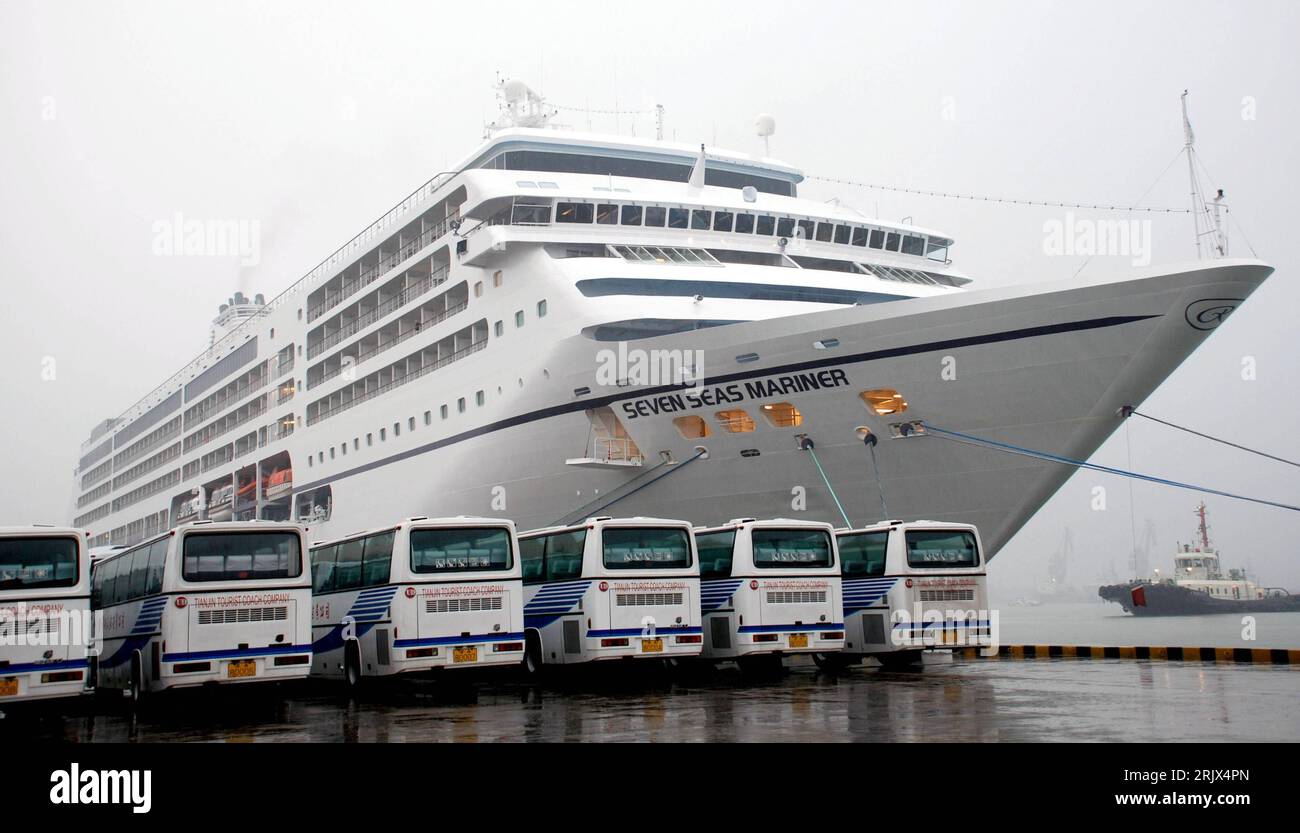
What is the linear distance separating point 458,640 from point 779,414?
8255mm

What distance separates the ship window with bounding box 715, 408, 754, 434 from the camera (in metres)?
20.9

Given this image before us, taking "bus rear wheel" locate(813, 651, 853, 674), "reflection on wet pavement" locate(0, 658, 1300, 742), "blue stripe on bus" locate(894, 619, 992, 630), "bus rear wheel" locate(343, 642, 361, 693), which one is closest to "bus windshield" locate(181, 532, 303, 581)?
"reflection on wet pavement" locate(0, 658, 1300, 742)

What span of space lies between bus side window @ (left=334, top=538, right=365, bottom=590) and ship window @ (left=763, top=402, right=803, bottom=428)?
25.9 feet

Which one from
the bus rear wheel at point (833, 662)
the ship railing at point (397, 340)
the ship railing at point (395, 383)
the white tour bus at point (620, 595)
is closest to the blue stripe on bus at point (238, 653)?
the white tour bus at point (620, 595)

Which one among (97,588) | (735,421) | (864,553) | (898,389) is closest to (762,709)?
(864,553)

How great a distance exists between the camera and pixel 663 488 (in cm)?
2231

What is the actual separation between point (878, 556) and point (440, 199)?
17.9m

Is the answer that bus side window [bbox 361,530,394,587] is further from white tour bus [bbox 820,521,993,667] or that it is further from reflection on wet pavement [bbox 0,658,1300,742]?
white tour bus [bbox 820,521,993,667]

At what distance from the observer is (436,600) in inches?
566

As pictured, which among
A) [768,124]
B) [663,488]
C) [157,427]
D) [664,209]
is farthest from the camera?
[157,427]

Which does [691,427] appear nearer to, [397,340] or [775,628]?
[775,628]

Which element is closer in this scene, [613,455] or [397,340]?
[613,455]
